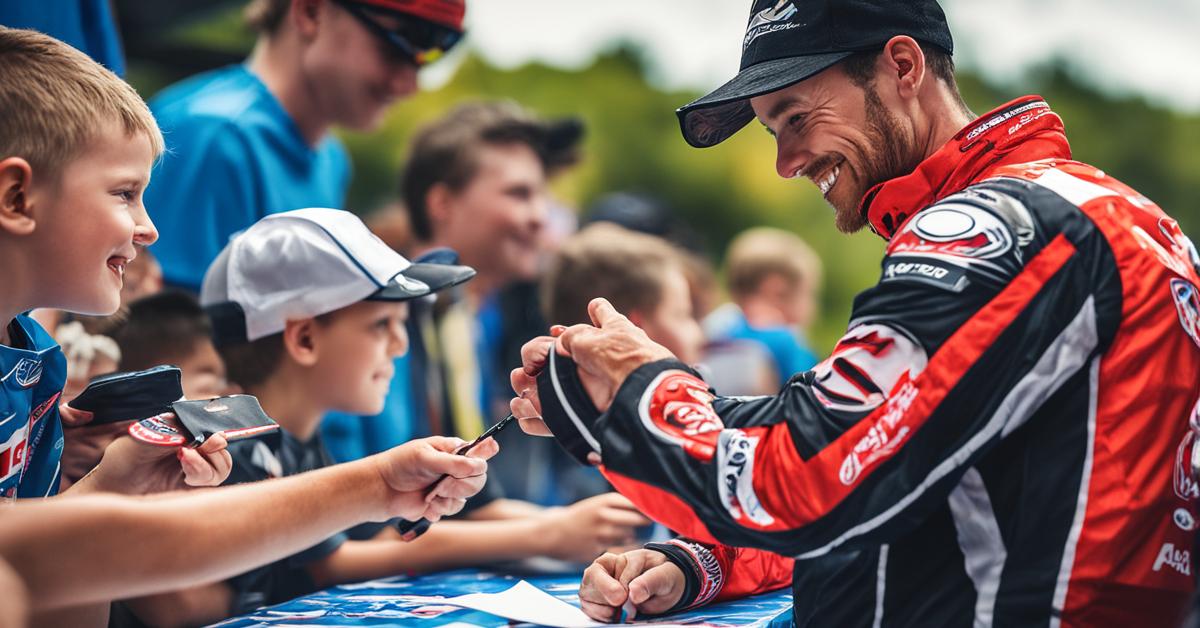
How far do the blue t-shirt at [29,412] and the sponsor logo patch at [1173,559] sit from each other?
60.1 inches

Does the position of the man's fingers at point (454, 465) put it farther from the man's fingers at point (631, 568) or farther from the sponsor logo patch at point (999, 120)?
the sponsor logo patch at point (999, 120)

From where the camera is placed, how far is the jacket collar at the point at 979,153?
1670mm

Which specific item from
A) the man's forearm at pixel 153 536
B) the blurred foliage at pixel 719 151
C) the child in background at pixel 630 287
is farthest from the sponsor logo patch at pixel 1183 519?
the blurred foliage at pixel 719 151

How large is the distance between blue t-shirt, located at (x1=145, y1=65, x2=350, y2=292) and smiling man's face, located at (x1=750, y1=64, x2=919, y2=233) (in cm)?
170

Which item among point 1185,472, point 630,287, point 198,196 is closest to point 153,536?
point 1185,472

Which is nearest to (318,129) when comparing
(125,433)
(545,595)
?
(125,433)

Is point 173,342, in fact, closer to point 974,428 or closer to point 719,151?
point 974,428

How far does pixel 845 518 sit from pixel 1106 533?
0.32 meters

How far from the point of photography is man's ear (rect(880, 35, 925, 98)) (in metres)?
1.74

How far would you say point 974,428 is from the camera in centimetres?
134

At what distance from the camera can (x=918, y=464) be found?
1326 millimetres

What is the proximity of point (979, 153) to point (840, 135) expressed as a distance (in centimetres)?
22

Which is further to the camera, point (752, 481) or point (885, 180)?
point (885, 180)

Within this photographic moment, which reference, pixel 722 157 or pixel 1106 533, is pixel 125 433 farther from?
pixel 722 157
